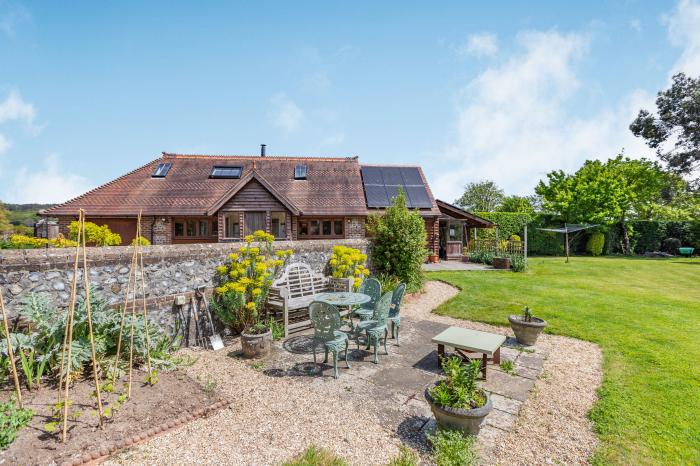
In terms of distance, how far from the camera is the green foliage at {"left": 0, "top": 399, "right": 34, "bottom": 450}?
309cm

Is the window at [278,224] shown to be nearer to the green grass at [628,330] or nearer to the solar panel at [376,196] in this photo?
the solar panel at [376,196]

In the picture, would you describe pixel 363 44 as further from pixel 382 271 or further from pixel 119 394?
pixel 119 394

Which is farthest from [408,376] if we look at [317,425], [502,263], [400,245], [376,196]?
[376,196]

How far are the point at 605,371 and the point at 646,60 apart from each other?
8.98 m

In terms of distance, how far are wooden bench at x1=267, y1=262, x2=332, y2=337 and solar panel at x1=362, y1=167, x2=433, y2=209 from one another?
36.3ft

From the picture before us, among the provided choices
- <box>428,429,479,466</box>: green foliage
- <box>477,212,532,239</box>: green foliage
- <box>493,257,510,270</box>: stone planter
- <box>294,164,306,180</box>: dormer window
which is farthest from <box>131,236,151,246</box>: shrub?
<box>477,212,532,239</box>: green foliage

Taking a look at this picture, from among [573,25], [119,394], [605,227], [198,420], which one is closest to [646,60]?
[573,25]

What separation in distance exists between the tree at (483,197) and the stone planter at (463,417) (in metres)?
51.9

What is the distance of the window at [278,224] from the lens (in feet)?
56.8

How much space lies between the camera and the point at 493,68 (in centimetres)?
955

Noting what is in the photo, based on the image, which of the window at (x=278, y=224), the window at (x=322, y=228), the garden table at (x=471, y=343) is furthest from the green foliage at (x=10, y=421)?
the window at (x=322, y=228)

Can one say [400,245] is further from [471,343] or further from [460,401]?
[460,401]

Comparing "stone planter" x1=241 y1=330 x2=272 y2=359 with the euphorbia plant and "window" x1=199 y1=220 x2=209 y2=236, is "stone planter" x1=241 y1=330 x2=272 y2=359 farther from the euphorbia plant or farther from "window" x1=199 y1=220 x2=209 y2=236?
"window" x1=199 y1=220 x2=209 y2=236

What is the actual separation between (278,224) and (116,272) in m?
12.0
